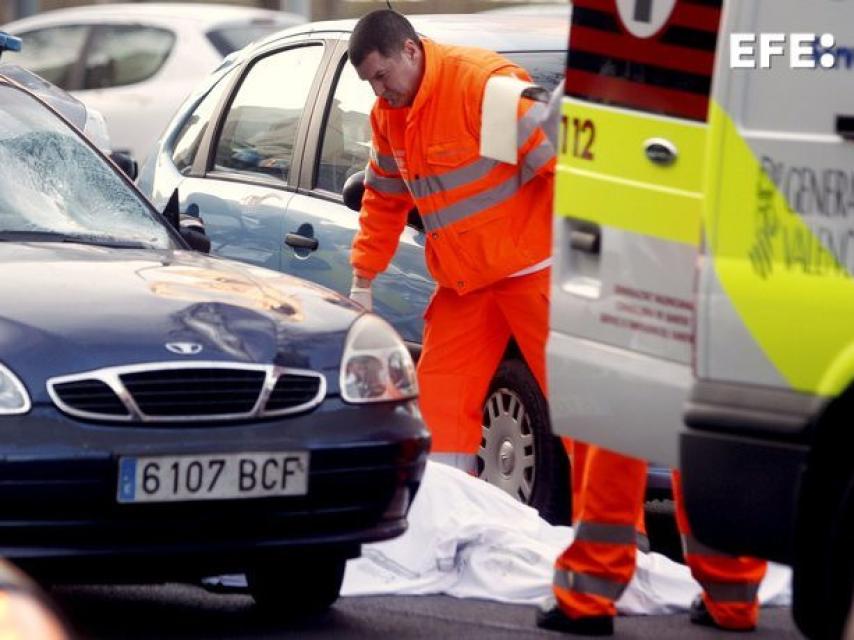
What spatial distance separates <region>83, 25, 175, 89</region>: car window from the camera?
704 inches

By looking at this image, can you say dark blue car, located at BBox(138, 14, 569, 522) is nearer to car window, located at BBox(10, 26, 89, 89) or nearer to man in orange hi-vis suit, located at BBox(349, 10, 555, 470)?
man in orange hi-vis suit, located at BBox(349, 10, 555, 470)

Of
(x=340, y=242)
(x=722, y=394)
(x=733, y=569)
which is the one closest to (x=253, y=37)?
(x=340, y=242)

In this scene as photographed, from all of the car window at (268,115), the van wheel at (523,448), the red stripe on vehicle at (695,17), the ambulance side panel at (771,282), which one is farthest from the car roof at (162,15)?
the ambulance side panel at (771,282)

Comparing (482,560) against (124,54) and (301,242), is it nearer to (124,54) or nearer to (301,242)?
(301,242)

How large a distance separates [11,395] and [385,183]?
2.07 m

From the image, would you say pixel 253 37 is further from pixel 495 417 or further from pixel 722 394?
pixel 722 394

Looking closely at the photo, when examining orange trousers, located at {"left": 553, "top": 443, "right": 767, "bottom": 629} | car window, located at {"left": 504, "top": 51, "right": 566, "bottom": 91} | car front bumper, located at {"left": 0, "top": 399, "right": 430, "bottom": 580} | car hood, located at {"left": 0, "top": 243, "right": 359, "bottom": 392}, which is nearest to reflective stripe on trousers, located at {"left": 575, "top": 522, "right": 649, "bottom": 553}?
orange trousers, located at {"left": 553, "top": 443, "right": 767, "bottom": 629}

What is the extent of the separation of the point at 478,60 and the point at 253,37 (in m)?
10.6

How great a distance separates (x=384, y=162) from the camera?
7660 mm

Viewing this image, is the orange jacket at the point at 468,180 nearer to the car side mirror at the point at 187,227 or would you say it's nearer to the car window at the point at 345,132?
the car side mirror at the point at 187,227

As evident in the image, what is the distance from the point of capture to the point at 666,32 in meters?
5.70

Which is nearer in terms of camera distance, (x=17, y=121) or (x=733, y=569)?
(x=733, y=569)

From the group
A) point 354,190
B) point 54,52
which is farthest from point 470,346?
point 54,52

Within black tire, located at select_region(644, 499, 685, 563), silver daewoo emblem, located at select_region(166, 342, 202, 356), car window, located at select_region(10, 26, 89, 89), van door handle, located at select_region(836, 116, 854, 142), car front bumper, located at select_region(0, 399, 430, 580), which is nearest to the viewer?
van door handle, located at select_region(836, 116, 854, 142)
